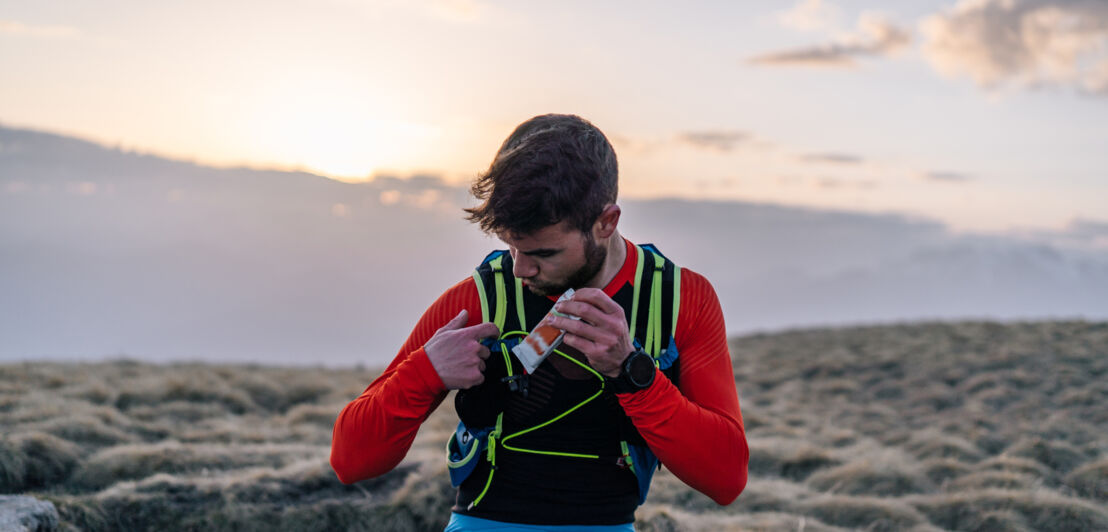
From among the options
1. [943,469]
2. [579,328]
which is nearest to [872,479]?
[943,469]

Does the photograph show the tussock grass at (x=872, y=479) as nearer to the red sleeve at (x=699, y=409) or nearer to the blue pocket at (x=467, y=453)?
the red sleeve at (x=699, y=409)

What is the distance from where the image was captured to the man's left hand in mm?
2926

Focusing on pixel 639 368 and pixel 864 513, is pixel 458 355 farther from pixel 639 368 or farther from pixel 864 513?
pixel 864 513

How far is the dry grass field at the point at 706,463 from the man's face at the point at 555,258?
3510 mm

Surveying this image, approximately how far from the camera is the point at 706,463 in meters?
3.22

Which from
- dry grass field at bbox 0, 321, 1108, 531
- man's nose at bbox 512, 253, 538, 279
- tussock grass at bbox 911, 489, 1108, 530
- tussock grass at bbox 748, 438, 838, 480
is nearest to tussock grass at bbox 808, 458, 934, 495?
dry grass field at bbox 0, 321, 1108, 531

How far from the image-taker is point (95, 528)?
243 inches

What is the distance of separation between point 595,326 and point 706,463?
2.52 feet

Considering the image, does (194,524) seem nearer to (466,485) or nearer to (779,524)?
(466,485)

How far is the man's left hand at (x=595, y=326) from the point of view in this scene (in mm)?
2926

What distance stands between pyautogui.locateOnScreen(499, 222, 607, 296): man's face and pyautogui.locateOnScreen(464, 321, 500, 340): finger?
9.2 inches

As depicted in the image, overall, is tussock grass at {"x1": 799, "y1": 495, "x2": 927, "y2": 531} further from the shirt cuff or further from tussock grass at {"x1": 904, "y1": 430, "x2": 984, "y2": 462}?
the shirt cuff

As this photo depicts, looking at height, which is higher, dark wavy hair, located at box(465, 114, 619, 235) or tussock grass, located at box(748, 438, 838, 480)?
dark wavy hair, located at box(465, 114, 619, 235)

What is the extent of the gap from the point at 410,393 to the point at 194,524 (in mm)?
4307
